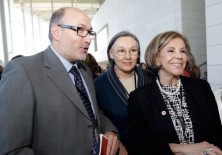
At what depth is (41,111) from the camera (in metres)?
1.37

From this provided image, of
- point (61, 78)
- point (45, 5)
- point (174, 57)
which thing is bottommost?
point (61, 78)

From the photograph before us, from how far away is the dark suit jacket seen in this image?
1.24 m

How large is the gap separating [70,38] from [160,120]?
0.92m

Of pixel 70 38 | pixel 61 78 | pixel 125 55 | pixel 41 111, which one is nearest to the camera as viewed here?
pixel 41 111

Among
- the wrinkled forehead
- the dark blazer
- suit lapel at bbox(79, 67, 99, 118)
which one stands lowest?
the dark blazer

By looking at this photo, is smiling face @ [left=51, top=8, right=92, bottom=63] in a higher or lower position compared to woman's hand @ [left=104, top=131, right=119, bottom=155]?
higher

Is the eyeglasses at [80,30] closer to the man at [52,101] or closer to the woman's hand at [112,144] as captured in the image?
the man at [52,101]

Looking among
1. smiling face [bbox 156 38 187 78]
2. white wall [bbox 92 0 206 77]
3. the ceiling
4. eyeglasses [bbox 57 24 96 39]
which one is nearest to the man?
eyeglasses [bbox 57 24 96 39]

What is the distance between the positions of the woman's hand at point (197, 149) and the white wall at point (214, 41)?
2763 millimetres

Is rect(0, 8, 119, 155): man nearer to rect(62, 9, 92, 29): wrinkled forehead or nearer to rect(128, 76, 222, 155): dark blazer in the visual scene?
rect(62, 9, 92, 29): wrinkled forehead

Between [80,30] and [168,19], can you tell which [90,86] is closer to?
[80,30]

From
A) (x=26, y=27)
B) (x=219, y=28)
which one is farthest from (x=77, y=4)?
(x=219, y=28)

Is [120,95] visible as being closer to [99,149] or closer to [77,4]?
[99,149]

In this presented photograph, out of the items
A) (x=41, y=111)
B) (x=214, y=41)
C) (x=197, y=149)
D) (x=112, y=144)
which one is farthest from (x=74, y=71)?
(x=214, y=41)
